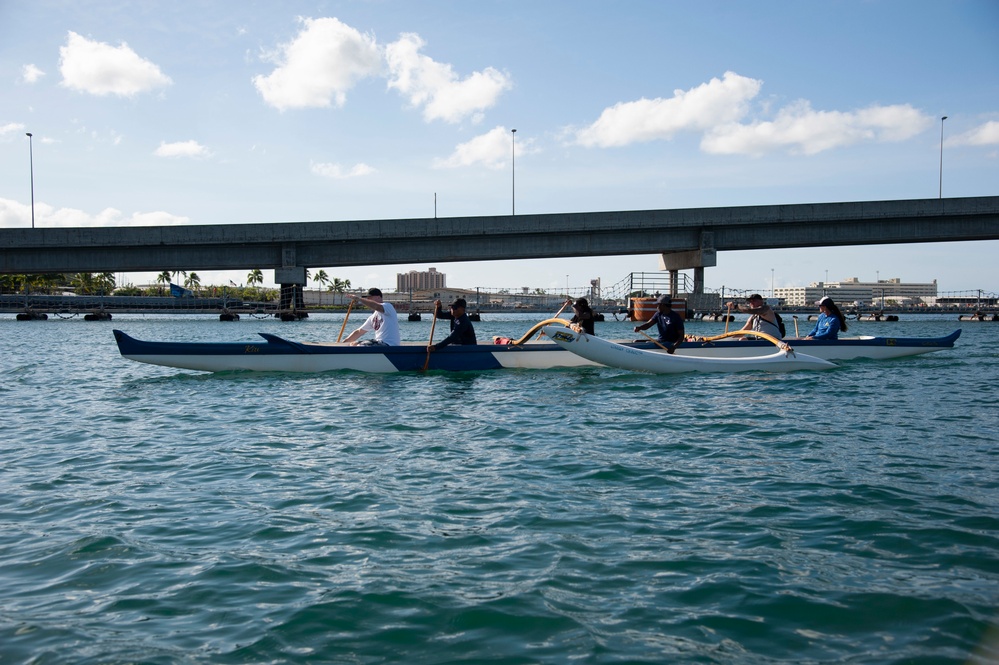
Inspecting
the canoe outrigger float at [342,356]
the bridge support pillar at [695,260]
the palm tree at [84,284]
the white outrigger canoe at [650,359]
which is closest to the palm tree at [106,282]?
the palm tree at [84,284]

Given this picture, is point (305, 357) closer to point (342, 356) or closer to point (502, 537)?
point (342, 356)

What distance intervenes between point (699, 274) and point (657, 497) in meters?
51.3

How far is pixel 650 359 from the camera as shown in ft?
50.0

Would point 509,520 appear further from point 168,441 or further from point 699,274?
point 699,274

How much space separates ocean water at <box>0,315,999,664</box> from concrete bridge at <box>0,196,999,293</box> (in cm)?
4146

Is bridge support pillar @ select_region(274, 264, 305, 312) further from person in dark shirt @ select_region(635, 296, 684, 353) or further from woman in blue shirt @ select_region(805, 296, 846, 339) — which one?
woman in blue shirt @ select_region(805, 296, 846, 339)

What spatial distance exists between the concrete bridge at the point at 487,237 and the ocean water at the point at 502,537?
41.5 metres

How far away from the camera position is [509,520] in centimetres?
550

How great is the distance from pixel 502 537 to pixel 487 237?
4750 centimetres

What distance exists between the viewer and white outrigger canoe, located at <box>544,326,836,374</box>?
49.6 feet

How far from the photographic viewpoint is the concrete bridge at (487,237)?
163 feet

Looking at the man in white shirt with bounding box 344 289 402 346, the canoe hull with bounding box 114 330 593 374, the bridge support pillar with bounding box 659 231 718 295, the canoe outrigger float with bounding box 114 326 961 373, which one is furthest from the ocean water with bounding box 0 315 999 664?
the bridge support pillar with bounding box 659 231 718 295

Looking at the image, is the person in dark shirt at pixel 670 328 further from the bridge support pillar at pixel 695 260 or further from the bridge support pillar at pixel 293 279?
the bridge support pillar at pixel 293 279

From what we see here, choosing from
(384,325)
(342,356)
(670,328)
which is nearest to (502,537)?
(342,356)
